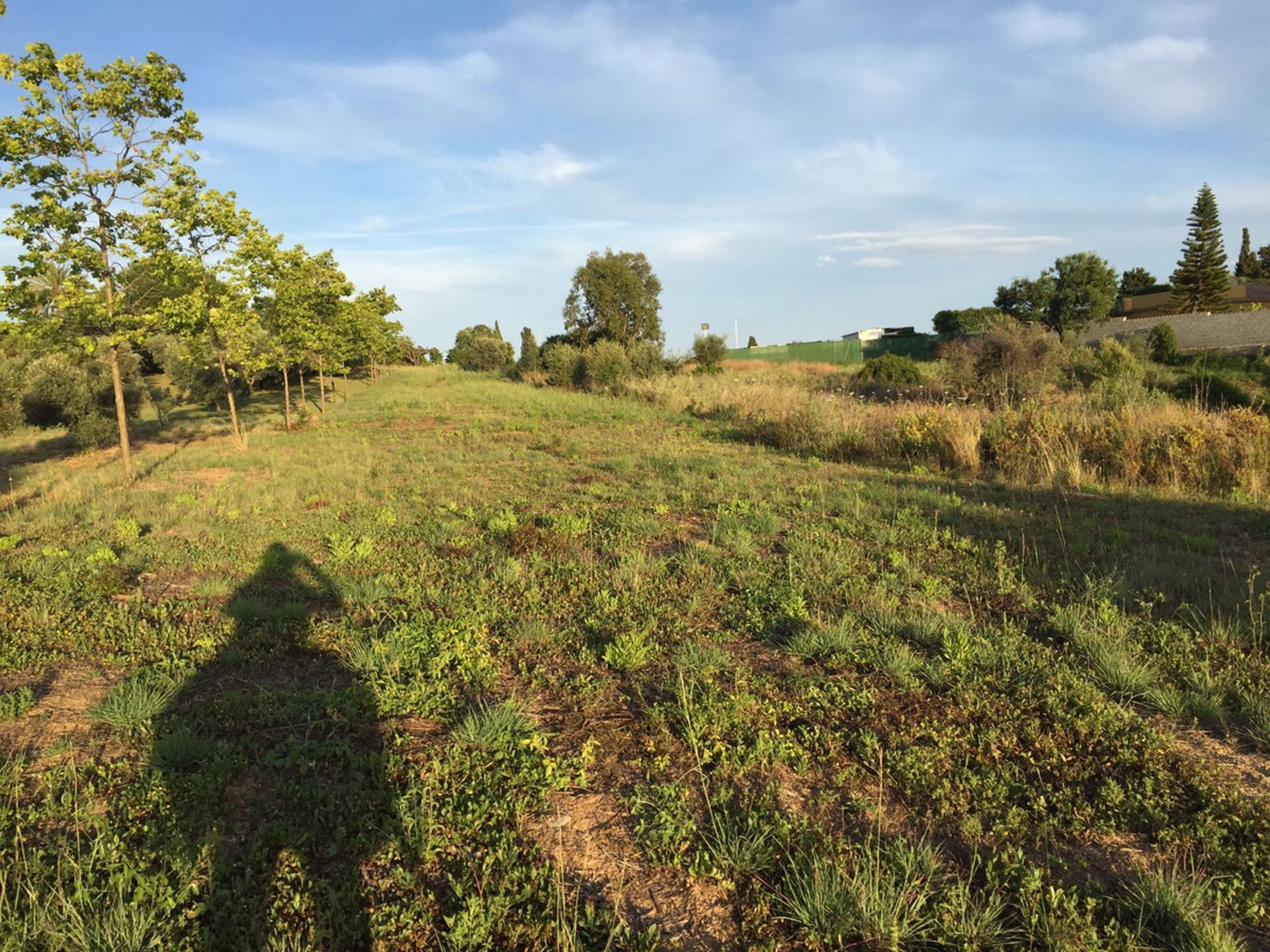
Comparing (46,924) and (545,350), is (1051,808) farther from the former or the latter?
(545,350)

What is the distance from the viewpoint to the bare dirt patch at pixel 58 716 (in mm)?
3322

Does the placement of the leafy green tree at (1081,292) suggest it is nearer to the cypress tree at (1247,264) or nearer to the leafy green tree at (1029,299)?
the leafy green tree at (1029,299)

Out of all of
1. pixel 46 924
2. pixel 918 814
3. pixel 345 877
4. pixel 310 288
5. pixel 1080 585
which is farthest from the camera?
pixel 310 288

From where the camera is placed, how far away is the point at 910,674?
3.85 m

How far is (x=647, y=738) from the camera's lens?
335cm

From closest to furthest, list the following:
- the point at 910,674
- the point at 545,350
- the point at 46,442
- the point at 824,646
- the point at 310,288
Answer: the point at 910,674, the point at 824,646, the point at 46,442, the point at 310,288, the point at 545,350

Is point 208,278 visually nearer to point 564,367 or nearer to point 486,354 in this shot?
point 564,367

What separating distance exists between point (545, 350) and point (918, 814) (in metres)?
38.6

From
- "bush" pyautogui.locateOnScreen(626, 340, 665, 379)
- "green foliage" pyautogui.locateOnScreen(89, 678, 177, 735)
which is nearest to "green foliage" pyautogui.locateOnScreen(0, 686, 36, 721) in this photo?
"green foliage" pyautogui.locateOnScreen(89, 678, 177, 735)

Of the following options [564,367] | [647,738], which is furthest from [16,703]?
[564,367]

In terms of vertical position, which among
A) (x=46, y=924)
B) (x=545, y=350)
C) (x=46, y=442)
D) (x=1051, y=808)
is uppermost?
(x=545, y=350)

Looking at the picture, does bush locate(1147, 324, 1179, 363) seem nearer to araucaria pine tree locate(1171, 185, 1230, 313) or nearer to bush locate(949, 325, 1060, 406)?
bush locate(949, 325, 1060, 406)

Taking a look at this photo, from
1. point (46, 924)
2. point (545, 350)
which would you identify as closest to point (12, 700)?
point (46, 924)

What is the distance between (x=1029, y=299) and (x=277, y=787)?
47.8 metres
